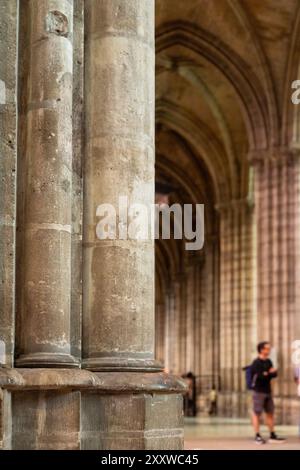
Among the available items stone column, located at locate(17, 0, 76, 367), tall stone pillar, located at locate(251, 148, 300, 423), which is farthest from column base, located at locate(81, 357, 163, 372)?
tall stone pillar, located at locate(251, 148, 300, 423)

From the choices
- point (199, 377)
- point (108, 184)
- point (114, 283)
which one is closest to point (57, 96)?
point (108, 184)

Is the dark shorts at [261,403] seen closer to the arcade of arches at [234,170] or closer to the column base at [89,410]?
the column base at [89,410]

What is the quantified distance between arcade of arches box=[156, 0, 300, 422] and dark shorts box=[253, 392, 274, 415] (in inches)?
402

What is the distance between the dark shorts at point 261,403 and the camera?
49.6 ft

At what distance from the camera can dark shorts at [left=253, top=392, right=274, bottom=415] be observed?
49.6 ft

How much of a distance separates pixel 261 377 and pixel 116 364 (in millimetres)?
8520

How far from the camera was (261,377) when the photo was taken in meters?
15.3

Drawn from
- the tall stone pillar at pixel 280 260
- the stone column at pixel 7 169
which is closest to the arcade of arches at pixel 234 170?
the tall stone pillar at pixel 280 260

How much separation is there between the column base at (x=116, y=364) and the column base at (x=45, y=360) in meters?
0.23

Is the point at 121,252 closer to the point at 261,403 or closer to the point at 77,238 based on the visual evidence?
the point at 77,238

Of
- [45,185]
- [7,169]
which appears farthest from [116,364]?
[7,169]

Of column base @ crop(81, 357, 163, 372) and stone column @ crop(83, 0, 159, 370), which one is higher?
stone column @ crop(83, 0, 159, 370)

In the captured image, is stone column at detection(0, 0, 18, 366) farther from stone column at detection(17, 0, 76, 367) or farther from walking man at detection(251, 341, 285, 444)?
walking man at detection(251, 341, 285, 444)

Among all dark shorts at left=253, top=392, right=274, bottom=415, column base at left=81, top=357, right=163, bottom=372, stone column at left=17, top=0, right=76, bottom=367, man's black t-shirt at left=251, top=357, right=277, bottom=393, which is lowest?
dark shorts at left=253, top=392, right=274, bottom=415
